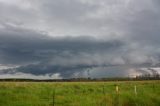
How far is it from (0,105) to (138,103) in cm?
1166

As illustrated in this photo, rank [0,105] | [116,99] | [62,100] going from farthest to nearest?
1. [62,100]
2. [116,99]
3. [0,105]

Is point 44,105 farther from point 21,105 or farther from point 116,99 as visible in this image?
point 116,99

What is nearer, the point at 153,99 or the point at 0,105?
the point at 0,105

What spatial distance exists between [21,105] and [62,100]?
4.51 metres

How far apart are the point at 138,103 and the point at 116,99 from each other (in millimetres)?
2089

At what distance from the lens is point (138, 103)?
2625 cm

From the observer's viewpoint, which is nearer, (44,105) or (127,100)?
(44,105)

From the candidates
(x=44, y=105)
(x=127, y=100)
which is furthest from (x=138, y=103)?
(x=44, y=105)

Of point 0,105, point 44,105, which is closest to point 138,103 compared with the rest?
point 44,105

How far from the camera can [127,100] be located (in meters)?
26.5

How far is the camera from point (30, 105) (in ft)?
77.7

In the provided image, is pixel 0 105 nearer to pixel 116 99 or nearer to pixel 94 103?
pixel 94 103

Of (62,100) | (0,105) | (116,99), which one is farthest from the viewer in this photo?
(62,100)

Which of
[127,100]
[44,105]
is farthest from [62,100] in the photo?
[127,100]
